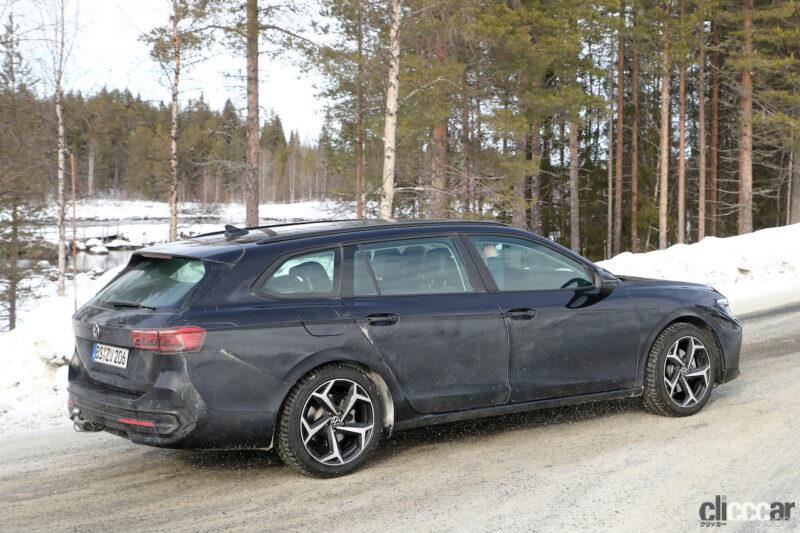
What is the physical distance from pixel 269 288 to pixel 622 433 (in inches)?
110

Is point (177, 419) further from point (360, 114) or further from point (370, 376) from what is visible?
point (360, 114)

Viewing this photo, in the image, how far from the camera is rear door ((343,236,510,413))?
4.91m

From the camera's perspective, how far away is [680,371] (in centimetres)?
594

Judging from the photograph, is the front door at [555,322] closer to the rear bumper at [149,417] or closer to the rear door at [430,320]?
the rear door at [430,320]

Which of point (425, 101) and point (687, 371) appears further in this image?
point (425, 101)

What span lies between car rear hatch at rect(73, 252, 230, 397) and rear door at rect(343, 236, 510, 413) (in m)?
0.96

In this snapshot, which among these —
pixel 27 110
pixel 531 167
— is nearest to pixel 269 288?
pixel 531 167

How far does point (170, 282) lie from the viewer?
4.70 meters

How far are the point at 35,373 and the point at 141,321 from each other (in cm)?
A: 380

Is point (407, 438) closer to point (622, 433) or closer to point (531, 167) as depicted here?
point (622, 433)

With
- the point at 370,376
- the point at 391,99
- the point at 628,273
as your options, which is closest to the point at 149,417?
the point at 370,376

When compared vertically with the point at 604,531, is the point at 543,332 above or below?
above

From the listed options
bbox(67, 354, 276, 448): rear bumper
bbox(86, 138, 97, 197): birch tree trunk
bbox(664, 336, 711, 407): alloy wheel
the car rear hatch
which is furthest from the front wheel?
bbox(86, 138, 97, 197): birch tree trunk

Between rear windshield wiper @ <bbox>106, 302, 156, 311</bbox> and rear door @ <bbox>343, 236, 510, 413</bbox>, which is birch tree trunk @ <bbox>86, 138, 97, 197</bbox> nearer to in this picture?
rear windshield wiper @ <bbox>106, 302, 156, 311</bbox>
